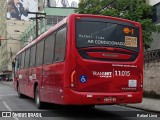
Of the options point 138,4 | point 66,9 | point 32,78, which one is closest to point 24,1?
point 66,9

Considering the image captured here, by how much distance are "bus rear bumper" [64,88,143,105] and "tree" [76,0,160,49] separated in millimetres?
13743

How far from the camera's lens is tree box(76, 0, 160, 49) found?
25734 mm

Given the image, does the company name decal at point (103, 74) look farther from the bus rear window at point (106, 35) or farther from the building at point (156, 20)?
the building at point (156, 20)

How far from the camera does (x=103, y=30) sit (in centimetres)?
1239

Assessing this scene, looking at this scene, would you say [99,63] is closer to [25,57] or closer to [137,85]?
[137,85]

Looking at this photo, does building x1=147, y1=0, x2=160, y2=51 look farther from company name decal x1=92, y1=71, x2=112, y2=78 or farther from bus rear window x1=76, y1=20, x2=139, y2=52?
company name decal x1=92, y1=71, x2=112, y2=78

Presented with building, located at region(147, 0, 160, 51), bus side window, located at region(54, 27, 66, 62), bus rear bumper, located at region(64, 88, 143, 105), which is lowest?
bus rear bumper, located at region(64, 88, 143, 105)

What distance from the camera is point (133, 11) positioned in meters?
26.9

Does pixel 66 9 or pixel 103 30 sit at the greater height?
pixel 66 9

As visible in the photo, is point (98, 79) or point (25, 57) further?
point (25, 57)

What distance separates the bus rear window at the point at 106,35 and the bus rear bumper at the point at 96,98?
59.1 inches

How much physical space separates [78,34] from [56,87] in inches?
79.5

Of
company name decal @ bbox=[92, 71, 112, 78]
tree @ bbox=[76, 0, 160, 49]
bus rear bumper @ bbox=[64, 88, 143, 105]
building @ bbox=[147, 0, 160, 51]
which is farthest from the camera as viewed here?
building @ bbox=[147, 0, 160, 51]

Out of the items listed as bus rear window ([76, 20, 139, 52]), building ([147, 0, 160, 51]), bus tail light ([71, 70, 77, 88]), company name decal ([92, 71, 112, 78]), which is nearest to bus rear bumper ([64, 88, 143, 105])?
bus tail light ([71, 70, 77, 88])
